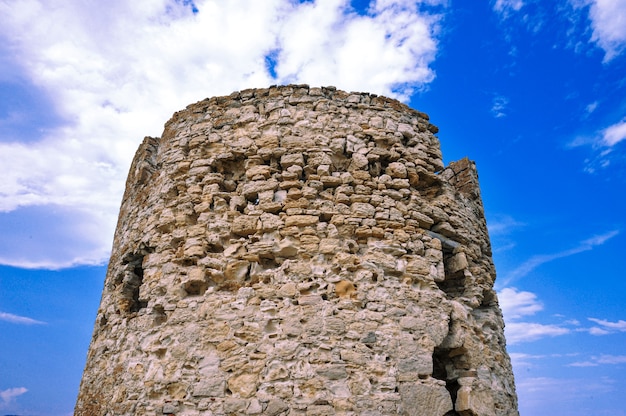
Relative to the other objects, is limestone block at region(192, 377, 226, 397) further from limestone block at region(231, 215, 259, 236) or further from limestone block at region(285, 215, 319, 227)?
limestone block at region(285, 215, 319, 227)

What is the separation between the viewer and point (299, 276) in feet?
13.3

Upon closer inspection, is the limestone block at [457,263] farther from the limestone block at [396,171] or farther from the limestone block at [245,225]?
the limestone block at [245,225]

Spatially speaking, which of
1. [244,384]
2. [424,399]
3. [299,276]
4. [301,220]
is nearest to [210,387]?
[244,384]

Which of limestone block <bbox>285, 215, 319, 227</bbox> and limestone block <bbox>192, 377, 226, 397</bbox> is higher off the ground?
limestone block <bbox>285, 215, 319, 227</bbox>

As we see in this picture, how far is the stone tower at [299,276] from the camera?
3713 mm

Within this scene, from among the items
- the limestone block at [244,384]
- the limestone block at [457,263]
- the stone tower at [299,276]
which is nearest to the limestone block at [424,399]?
the stone tower at [299,276]

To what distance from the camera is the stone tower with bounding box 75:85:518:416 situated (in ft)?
12.2

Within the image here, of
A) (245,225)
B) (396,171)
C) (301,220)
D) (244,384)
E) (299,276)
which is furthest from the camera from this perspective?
(396,171)

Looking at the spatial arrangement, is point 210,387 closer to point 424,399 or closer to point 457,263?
point 424,399

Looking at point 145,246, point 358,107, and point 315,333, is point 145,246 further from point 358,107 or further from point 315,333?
point 358,107

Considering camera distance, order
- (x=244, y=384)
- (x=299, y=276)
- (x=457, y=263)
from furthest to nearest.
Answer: (x=457, y=263)
(x=299, y=276)
(x=244, y=384)

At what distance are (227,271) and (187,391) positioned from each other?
1.06 metres

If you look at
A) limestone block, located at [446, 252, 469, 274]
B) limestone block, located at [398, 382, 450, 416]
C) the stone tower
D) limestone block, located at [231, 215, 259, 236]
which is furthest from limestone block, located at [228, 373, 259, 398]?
limestone block, located at [446, 252, 469, 274]

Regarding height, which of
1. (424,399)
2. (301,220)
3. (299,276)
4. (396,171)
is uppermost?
(396,171)
